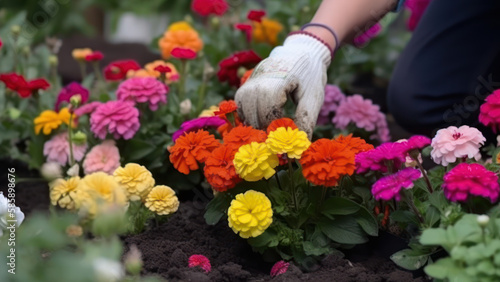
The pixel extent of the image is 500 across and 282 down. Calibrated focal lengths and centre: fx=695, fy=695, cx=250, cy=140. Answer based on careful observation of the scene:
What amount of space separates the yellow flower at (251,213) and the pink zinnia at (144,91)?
65 cm

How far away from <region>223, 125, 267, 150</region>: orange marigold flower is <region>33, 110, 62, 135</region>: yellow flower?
0.66 metres

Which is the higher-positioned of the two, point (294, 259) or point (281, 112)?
point (281, 112)

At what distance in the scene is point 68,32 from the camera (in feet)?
14.9

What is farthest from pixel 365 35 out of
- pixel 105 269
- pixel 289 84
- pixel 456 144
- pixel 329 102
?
pixel 105 269

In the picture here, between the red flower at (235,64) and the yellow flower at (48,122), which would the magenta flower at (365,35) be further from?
the yellow flower at (48,122)

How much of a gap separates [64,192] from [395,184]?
773 mm

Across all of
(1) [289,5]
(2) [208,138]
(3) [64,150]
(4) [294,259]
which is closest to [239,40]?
(1) [289,5]

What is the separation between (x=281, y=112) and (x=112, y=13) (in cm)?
301

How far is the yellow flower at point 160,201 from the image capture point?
1.69 metres

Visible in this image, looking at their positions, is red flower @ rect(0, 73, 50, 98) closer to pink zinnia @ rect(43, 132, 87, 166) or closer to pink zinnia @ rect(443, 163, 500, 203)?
pink zinnia @ rect(43, 132, 87, 166)

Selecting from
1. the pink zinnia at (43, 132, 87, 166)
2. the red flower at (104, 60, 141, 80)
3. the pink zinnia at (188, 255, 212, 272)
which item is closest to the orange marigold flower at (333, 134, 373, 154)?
the pink zinnia at (188, 255, 212, 272)

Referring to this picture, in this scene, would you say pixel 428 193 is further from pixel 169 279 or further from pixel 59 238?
pixel 59 238

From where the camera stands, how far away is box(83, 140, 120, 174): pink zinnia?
76.6 inches

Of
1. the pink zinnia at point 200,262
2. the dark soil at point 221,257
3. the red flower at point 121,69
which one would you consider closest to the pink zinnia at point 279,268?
the dark soil at point 221,257
